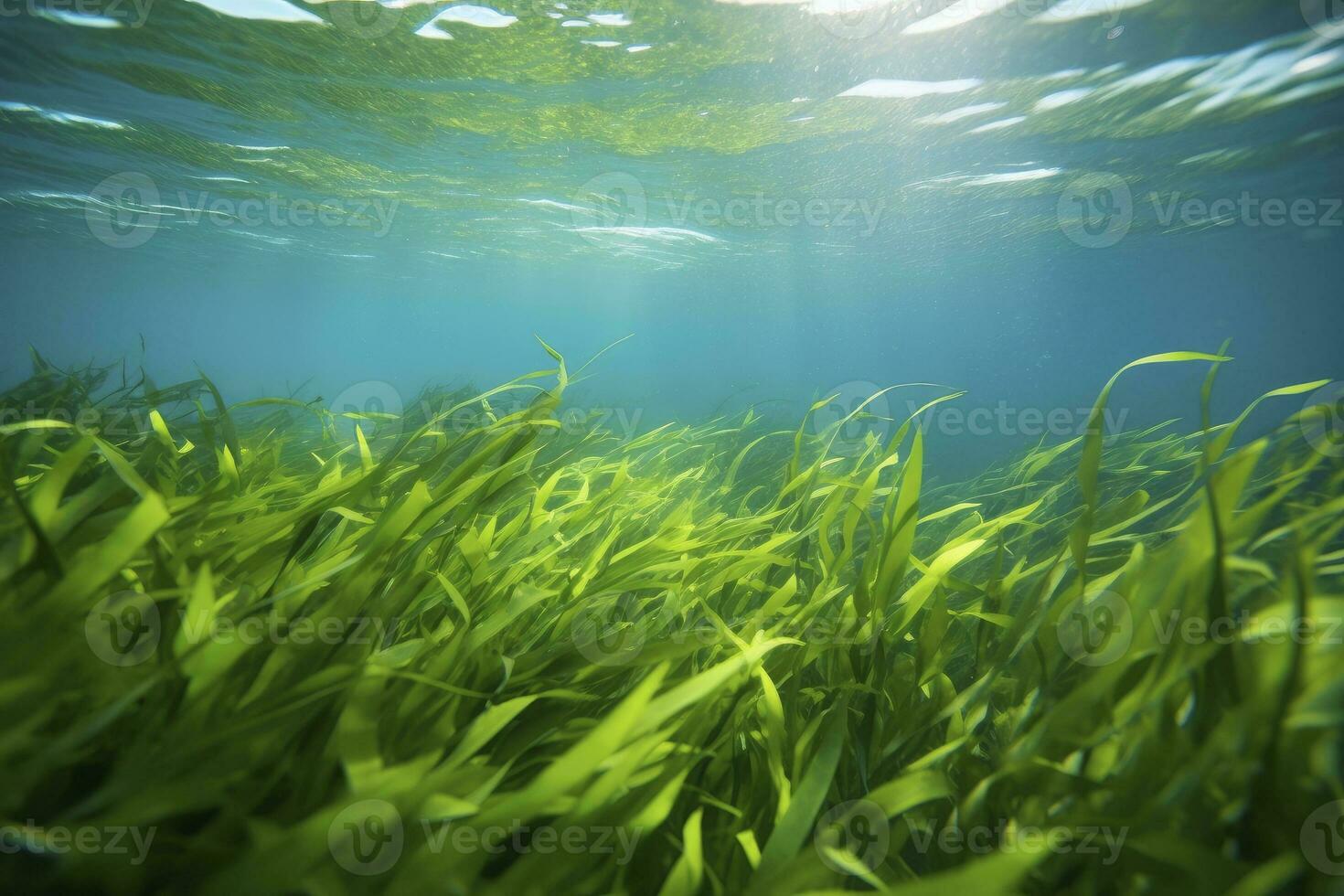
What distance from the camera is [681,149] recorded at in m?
13.2

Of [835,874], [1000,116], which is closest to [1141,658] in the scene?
[835,874]

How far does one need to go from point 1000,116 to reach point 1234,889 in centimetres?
1490
